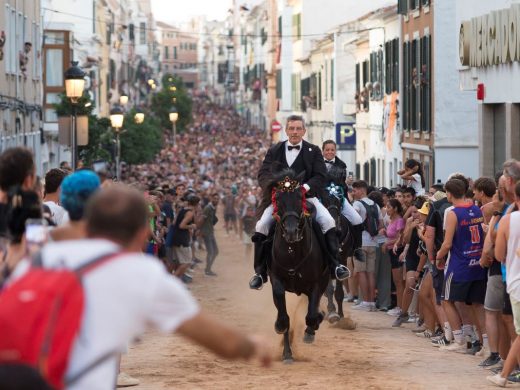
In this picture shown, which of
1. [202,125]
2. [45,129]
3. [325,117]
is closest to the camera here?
[45,129]

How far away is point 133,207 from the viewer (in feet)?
18.4

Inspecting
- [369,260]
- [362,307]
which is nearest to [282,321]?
[369,260]

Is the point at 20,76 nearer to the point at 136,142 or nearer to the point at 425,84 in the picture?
the point at 425,84

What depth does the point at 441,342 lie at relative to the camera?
52.5 ft

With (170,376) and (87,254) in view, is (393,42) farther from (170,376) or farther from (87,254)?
(87,254)

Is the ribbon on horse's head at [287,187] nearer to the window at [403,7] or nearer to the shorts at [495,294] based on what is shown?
the shorts at [495,294]

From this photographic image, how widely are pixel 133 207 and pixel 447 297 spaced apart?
31.6ft

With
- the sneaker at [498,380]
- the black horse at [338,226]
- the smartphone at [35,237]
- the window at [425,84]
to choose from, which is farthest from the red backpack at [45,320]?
the window at [425,84]

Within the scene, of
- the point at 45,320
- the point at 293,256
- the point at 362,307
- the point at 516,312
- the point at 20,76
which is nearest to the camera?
the point at 45,320

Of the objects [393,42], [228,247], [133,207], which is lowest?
[228,247]

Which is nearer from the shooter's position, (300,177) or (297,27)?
(300,177)

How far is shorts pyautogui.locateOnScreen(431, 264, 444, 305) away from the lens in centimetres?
1599

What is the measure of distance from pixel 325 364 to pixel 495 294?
2109 mm

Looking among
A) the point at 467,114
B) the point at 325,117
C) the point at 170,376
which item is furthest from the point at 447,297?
the point at 325,117
